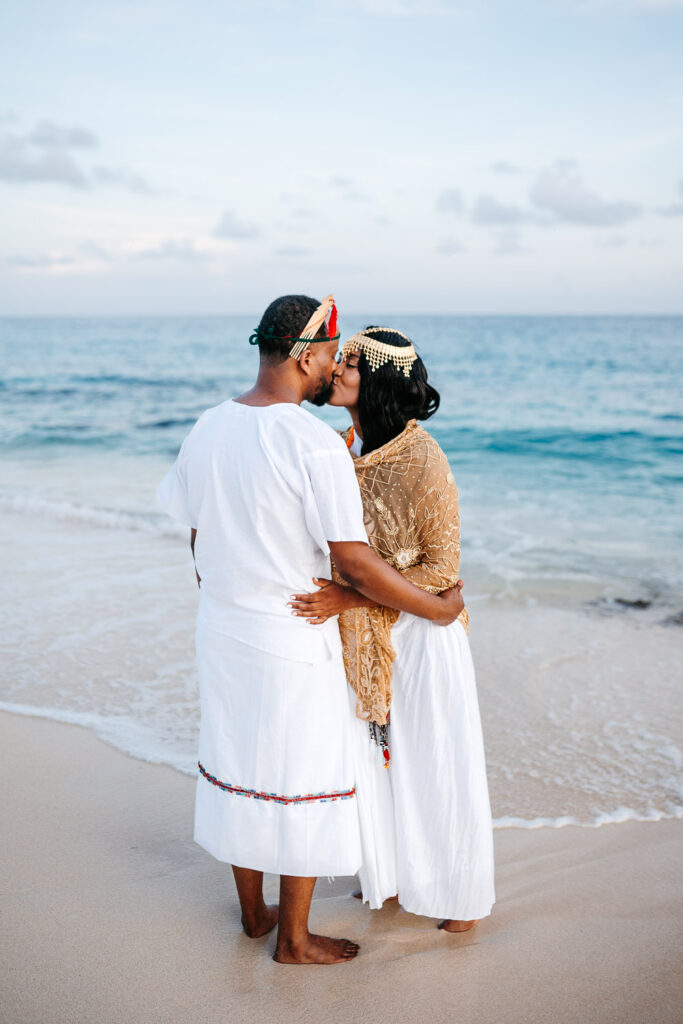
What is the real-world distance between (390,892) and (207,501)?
4.78 ft

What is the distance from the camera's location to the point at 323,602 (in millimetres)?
2289

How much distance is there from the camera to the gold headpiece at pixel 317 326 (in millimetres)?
2242

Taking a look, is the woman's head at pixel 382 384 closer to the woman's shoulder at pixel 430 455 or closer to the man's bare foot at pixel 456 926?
the woman's shoulder at pixel 430 455

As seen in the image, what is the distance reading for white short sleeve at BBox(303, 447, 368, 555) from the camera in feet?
6.91

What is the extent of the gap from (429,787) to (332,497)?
1080 millimetres

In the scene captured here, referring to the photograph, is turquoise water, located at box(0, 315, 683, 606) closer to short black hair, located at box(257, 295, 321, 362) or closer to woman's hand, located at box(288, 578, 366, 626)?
woman's hand, located at box(288, 578, 366, 626)

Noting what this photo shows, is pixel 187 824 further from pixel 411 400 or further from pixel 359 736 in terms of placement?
pixel 411 400

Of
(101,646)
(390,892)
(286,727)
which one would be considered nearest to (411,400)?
(286,727)

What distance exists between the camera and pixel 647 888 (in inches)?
122

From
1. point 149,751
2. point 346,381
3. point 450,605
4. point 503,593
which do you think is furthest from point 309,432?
point 503,593

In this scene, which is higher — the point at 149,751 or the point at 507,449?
the point at 507,449

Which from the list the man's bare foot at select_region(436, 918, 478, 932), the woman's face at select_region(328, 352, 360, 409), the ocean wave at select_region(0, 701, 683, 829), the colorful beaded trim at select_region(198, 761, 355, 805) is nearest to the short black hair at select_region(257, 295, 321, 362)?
the woman's face at select_region(328, 352, 360, 409)

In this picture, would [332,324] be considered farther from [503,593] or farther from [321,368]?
[503,593]

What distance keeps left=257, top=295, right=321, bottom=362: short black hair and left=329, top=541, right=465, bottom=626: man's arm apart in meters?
0.55
